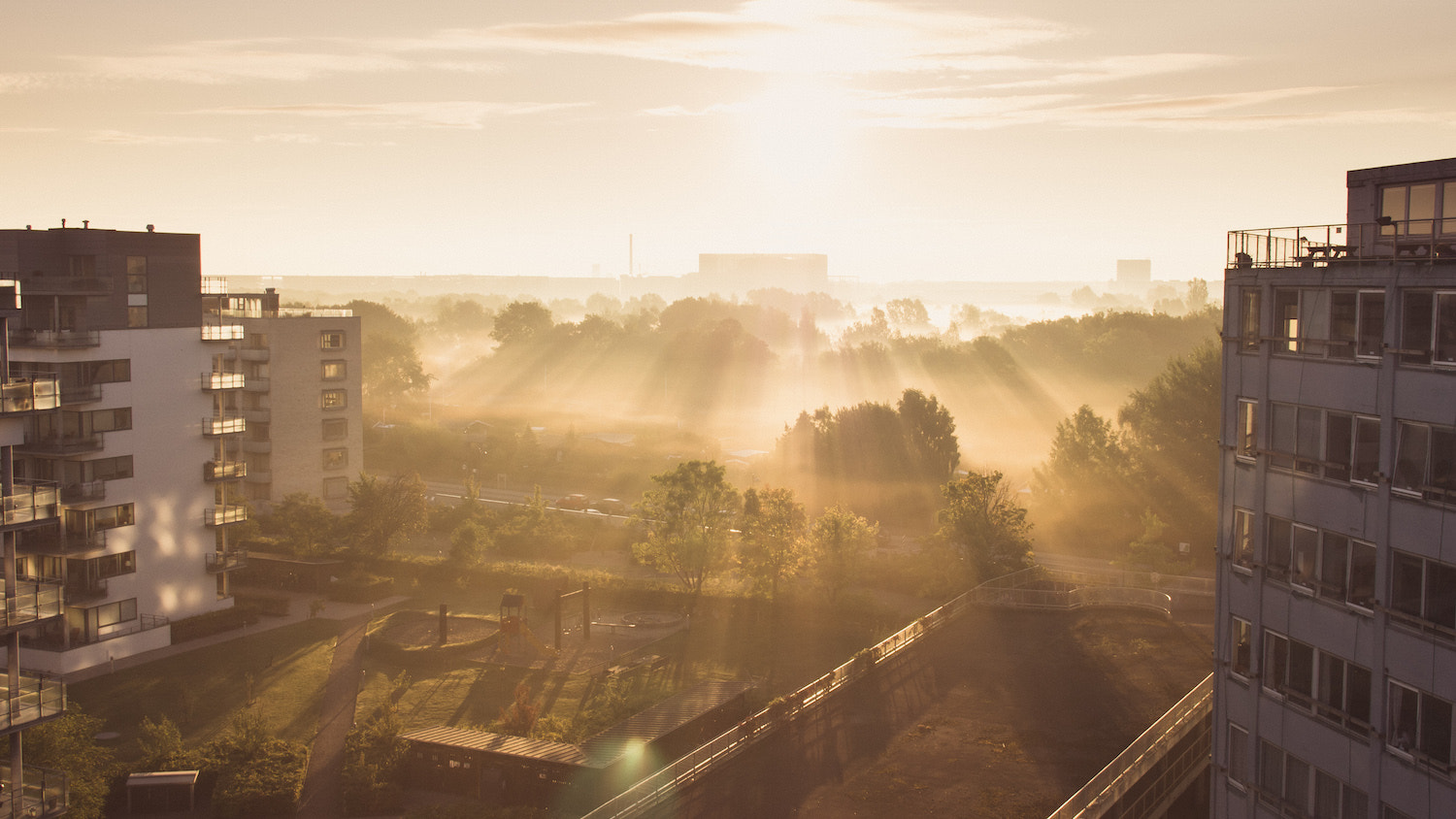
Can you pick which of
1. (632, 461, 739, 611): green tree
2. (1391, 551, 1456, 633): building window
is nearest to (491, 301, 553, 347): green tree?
(632, 461, 739, 611): green tree

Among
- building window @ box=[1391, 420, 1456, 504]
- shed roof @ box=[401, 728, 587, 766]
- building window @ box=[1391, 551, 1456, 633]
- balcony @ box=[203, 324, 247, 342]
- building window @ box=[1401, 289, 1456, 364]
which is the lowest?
shed roof @ box=[401, 728, 587, 766]

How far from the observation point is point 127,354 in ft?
130

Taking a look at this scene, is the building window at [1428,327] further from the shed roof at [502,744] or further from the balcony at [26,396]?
the balcony at [26,396]

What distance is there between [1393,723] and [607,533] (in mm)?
45587

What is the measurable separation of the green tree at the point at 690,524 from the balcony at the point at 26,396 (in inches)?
Answer: 934

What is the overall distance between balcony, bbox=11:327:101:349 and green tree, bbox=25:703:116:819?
16.9 m

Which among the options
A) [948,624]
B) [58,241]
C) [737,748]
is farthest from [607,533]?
[737,748]

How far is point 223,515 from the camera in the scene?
42.8m

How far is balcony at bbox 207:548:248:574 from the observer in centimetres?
4219

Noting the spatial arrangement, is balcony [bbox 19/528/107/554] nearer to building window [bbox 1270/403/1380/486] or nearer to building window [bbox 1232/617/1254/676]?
building window [bbox 1232/617/1254/676]

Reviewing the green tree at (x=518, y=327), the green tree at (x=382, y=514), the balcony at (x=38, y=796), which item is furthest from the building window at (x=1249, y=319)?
the green tree at (x=518, y=327)

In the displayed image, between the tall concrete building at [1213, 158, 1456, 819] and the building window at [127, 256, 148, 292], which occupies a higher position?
the building window at [127, 256, 148, 292]

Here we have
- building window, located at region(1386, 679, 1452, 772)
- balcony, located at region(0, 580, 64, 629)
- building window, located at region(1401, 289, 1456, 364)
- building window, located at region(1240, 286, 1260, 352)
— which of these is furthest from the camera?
balcony, located at region(0, 580, 64, 629)

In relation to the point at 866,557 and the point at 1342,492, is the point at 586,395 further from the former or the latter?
the point at 1342,492
